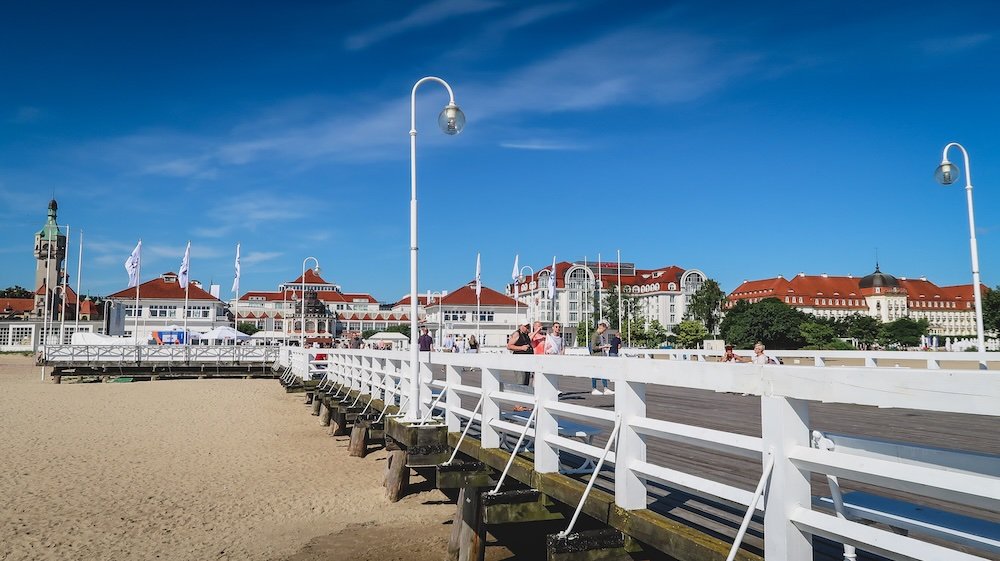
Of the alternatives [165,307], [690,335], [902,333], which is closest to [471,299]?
[690,335]

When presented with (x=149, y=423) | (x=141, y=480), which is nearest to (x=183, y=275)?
(x=149, y=423)

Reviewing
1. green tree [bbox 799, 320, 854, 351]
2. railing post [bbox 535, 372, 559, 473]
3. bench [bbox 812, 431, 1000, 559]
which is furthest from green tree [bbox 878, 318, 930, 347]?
bench [bbox 812, 431, 1000, 559]

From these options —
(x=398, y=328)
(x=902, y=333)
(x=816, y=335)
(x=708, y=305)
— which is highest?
(x=708, y=305)

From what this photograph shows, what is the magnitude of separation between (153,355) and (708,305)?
74696 millimetres

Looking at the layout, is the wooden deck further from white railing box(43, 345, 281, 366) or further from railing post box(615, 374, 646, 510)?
white railing box(43, 345, 281, 366)

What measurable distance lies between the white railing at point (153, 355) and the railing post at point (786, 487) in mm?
38314

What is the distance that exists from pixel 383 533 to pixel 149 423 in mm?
12837

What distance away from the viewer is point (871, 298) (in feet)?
419

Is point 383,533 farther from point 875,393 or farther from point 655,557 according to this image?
point 875,393

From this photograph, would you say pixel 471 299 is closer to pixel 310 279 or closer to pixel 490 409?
pixel 310 279

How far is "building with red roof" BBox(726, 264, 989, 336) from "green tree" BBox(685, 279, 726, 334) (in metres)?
27.8

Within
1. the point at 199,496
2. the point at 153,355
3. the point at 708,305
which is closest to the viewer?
the point at 199,496

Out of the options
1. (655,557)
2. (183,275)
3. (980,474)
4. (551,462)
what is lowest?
(655,557)

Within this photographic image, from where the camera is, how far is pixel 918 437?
765 cm
